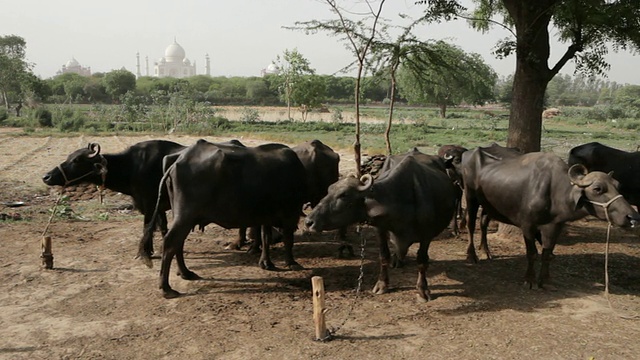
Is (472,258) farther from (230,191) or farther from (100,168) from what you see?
(100,168)

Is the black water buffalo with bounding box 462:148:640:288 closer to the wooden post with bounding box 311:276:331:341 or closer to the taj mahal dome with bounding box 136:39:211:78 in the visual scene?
the wooden post with bounding box 311:276:331:341

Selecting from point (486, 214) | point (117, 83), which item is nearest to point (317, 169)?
point (486, 214)

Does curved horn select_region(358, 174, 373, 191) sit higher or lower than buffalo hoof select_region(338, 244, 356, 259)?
higher

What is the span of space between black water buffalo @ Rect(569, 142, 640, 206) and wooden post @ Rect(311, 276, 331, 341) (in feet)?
23.3

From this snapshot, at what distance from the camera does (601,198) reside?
6227 mm

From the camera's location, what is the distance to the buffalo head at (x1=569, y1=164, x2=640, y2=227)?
598 centimetres

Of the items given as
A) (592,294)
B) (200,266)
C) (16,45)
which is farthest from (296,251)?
(16,45)

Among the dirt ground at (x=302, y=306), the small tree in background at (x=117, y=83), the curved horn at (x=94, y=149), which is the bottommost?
the dirt ground at (x=302, y=306)

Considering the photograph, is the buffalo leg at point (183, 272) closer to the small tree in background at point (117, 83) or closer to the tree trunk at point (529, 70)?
the tree trunk at point (529, 70)

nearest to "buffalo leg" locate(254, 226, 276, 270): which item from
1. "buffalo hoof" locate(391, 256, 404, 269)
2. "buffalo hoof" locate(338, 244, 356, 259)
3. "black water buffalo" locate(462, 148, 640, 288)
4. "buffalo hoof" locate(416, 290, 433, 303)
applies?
"buffalo hoof" locate(338, 244, 356, 259)

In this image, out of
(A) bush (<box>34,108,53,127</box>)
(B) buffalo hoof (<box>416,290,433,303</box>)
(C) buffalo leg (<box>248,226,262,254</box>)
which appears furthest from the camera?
(A) bush (<box>34,108,53,127</box>)

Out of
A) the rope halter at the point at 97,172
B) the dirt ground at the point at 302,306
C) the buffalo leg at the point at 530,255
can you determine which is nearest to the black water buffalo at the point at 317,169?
the dirt ground at the point at 302,306

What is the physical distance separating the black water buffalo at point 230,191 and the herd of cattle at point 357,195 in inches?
0.6

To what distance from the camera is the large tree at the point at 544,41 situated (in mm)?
9156
